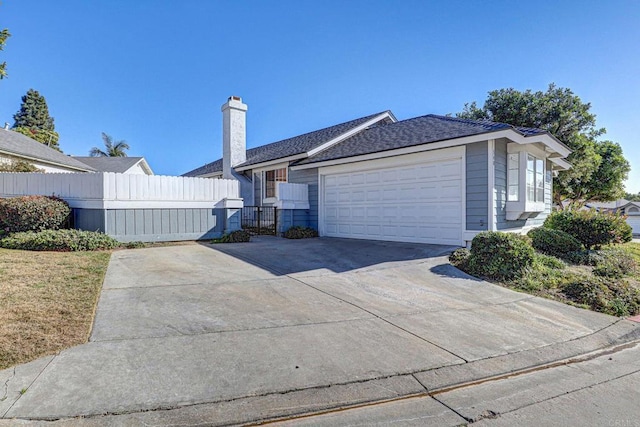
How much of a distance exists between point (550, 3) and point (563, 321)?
10.1 metres

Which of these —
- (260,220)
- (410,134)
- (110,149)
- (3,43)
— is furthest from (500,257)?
(110,149)

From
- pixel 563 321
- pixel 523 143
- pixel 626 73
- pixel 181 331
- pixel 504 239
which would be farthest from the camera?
pixel 626 73

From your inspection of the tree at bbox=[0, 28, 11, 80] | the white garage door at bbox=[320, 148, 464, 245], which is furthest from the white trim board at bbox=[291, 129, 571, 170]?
the tree at bbox=[0, 28, 11, 80]

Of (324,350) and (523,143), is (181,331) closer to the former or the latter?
(324,350)

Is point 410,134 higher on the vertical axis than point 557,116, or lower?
lower

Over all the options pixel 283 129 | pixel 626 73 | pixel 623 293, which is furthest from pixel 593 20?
pixel 283 129

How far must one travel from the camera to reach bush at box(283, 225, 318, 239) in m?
13.3

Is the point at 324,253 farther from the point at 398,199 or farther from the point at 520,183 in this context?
the point at 520,183

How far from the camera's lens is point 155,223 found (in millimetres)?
11000

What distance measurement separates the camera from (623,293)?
5859 mm

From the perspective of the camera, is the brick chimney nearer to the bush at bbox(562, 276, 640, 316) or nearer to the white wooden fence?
the white wooden fence

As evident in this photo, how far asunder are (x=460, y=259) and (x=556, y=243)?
3.60m

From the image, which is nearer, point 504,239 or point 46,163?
point 504,239

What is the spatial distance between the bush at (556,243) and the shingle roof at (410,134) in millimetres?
2975
